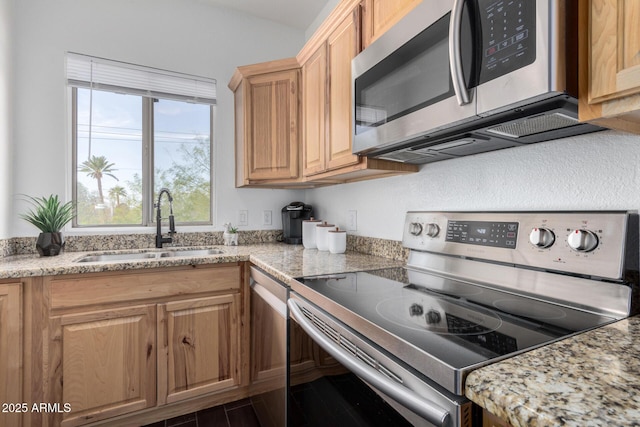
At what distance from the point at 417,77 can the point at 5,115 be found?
2.24 meters

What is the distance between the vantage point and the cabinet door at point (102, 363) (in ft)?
4.96

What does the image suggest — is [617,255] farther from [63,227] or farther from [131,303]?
[63,227]

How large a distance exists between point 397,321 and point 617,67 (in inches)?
26.9

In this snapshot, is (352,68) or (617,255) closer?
(617,255)

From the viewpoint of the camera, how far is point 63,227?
2025 mm

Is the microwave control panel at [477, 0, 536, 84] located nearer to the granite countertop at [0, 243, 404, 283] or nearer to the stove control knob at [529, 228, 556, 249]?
the stove control knob at [529, 228, 556, 249]

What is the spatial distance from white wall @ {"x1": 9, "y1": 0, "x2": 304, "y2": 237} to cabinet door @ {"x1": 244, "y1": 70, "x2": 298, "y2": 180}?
1.26ft

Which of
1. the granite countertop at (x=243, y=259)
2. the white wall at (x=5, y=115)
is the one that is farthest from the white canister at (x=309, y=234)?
the white wall at (x=5, y=115)

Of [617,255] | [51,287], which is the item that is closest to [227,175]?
[51,287]

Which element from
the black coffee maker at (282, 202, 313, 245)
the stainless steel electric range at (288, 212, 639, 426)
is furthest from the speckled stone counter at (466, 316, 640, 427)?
the black coffee maker at (282, 202, 313, 245)

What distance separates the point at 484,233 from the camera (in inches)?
45.2

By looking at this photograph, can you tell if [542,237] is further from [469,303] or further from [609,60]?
→ [609,60]

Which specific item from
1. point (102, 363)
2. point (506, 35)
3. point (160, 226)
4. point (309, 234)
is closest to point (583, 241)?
point (506, 35)

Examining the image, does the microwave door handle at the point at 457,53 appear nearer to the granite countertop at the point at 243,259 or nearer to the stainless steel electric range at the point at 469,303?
the stainless steel electric range at the point at 469,303
